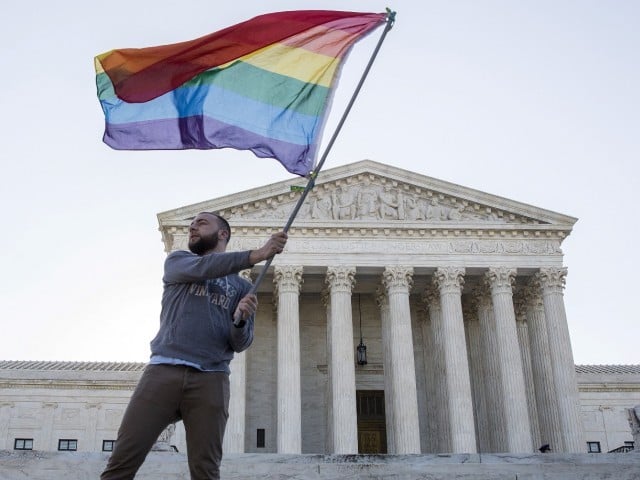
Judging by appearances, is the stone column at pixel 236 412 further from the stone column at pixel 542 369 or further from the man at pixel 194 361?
the man at pixel 194 361

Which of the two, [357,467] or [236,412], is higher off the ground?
[236,412]

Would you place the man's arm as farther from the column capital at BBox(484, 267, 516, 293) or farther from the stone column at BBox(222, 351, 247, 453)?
the column capital at BBox(484, 267, 516, 293)

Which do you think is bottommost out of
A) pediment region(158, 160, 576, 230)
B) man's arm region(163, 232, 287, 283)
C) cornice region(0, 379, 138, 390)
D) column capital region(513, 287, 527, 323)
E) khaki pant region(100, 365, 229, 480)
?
khaki pant region(100, 365, 229, 480)

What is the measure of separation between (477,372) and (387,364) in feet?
20.2

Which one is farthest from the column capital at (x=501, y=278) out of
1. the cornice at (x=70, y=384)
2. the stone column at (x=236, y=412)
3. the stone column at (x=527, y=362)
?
the cornice at (x=70, y=384)

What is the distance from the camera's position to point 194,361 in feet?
20.5

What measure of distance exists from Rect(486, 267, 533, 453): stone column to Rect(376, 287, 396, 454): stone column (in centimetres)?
508

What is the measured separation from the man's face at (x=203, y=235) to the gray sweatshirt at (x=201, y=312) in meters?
0.14

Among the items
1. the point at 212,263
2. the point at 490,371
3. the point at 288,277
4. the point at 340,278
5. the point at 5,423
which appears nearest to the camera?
the point at 212,263

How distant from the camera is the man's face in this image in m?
6.80

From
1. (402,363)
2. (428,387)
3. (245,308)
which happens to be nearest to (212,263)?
(245,308)

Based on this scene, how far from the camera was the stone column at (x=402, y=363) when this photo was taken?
Answer: 33.3 m

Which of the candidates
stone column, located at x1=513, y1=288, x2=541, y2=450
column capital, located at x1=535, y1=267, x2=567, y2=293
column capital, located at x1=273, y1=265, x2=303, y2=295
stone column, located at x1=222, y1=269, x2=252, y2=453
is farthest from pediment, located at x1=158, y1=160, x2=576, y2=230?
stone column, located at x1=513, y1=288, x2=541, y2=450

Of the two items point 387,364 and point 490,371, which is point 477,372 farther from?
point 387,364
